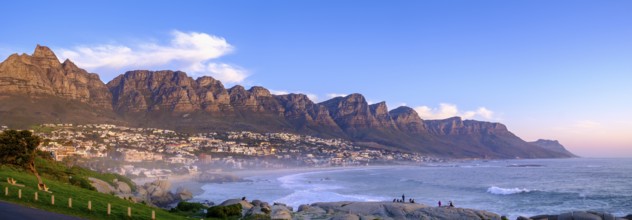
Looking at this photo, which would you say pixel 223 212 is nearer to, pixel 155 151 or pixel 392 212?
pixel 392 212

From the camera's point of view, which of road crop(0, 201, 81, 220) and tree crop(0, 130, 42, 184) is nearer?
road crop(0, 201, 81, 220)

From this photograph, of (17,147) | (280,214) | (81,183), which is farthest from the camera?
(81,183)

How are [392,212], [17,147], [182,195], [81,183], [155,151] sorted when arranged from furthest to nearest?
[155,151] → [182,195] → [81,183] → [392,212] → [17,147]

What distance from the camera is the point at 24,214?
2478 cm

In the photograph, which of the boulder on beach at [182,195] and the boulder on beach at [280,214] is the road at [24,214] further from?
the boulder on beach at [182,195]

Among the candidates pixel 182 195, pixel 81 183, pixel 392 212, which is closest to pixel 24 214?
pixel 81 183

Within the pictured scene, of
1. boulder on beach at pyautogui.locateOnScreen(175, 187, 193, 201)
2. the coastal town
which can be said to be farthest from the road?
the coastal town

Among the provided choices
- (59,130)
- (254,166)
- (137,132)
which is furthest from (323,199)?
(137,132)

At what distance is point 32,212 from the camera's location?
25656mm

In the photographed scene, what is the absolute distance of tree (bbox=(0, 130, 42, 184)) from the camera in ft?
119

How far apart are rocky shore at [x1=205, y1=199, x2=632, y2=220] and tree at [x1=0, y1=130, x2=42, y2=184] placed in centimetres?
1675

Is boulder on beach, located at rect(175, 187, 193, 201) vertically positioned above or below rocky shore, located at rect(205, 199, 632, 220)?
below

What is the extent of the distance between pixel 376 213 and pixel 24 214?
29.7 meters

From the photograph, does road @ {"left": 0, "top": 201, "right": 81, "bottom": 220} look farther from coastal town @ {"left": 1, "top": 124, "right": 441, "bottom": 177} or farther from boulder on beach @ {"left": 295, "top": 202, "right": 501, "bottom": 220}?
coastal town @ {"left": 1, "top": 124, "right": 441, "bottom": 177}
